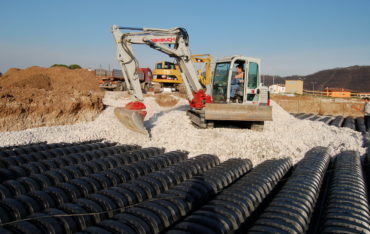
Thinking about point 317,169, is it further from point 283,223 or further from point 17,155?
point 17,155

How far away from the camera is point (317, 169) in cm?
620

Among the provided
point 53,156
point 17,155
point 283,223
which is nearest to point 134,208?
point 283,223

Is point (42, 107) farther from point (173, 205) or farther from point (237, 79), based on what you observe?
point (173, 205)

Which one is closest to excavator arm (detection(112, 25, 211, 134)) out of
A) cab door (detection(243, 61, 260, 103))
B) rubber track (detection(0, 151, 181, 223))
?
cab door (detection(243, 61, 260, 103))

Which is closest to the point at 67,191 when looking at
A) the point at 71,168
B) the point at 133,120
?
the point at 71,168

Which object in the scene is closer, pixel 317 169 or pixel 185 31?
pixel 317 169

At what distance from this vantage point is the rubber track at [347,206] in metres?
3.72

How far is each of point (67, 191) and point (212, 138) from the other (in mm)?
4866

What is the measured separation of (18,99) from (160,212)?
9686 millimetres

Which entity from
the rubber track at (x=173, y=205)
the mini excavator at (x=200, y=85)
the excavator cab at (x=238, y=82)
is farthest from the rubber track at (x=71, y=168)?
the excavator cab at (x=238, y=82)

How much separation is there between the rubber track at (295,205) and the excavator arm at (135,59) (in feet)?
16.9

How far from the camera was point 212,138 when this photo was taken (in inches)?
347

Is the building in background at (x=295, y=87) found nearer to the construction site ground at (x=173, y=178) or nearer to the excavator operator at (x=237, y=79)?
the construction site ground at (x=173, y=178)

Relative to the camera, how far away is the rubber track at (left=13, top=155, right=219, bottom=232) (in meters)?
3.94
